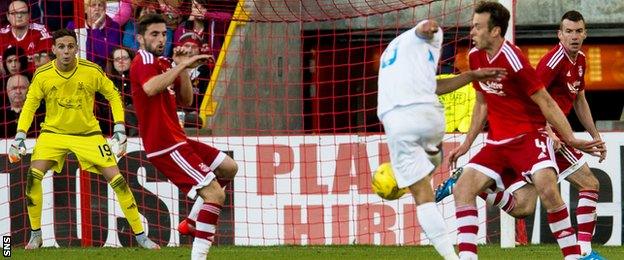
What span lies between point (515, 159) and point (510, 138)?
5.7 inches

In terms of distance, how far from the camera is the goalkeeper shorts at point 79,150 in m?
13.4

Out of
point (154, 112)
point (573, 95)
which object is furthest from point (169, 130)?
point (573, 95)

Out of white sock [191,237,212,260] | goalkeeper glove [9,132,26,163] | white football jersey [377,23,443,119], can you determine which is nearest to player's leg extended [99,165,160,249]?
goalkeeper glove [9,132,26,163]

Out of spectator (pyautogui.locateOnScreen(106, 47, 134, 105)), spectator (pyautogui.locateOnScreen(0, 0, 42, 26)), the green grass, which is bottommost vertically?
the green grass

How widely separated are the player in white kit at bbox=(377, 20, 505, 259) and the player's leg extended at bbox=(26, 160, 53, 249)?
4630 mm

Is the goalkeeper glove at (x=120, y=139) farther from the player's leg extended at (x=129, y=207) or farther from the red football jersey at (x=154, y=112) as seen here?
the red football jersey at (x=154, y=112)

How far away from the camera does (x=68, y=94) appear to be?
13.5 metres

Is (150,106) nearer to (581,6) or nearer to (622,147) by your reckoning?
(622,147)

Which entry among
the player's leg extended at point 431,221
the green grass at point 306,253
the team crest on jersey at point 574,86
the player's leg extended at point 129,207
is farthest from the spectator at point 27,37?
the player's leg extended at point 431,221

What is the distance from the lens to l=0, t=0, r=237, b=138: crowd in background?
48.5 feet

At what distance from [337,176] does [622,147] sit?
252 cm

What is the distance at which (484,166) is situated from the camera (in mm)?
10562

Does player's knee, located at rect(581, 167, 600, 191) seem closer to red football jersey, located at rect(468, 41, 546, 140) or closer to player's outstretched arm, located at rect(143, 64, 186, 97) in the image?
red football jersey, located at rect(468, 41, 546, 140)

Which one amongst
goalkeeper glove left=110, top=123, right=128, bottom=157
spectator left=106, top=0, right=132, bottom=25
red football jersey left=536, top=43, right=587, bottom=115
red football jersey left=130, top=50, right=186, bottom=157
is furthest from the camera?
spectator left=106, top=0, right=132, bottom=25
